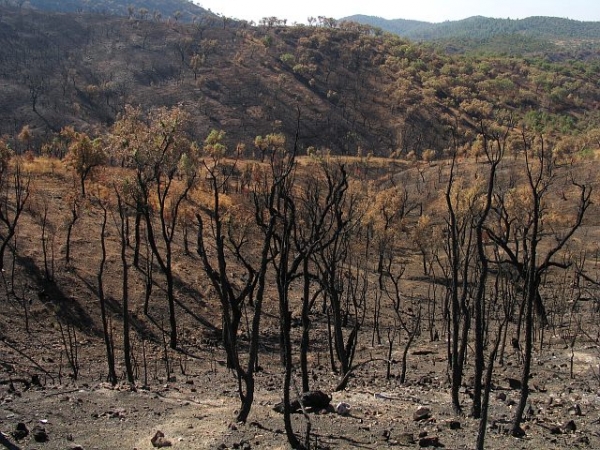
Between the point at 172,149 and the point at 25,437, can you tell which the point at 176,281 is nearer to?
the point at 172,149

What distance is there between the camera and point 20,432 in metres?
11.4

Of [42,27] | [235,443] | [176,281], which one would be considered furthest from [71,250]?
[42,27]

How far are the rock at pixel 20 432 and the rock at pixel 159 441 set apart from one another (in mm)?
2476

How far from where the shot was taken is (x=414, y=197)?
8250 cm

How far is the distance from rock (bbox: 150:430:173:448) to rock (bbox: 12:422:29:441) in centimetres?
248

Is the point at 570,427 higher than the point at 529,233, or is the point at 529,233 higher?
the point at 570,427

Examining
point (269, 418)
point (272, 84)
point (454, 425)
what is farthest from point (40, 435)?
point (272, 84)

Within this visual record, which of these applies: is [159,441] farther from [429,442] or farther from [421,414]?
[421,414]

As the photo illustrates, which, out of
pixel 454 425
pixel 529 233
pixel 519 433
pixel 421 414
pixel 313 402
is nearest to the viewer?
pixel 519 433

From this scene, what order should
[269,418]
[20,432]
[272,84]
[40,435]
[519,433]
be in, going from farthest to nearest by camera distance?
[272,84] → [269,418] → [519,433] → [20,432] → [40,435]

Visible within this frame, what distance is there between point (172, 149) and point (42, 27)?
15087cm

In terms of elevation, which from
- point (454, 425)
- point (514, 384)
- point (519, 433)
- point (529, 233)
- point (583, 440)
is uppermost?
point (583, 440)

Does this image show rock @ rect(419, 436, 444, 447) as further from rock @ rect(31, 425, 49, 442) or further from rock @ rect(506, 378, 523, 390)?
rock @ rect(31, 425, 49, 442)

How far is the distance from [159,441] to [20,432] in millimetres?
2761
